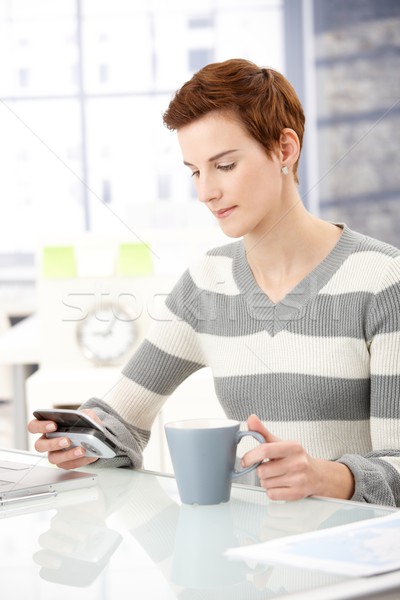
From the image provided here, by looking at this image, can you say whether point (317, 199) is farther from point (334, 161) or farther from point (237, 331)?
point (237, 331)

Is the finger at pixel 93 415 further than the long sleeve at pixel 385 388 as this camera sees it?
Yes

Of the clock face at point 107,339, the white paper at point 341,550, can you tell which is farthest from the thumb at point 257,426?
the clock face at point 107,339

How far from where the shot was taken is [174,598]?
0.52 metres

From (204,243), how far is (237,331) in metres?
0.90

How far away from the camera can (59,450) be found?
91 centimetres

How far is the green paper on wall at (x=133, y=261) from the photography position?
78.8 inches

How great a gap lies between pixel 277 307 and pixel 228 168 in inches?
7.1

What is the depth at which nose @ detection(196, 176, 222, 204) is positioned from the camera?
3.28 feet

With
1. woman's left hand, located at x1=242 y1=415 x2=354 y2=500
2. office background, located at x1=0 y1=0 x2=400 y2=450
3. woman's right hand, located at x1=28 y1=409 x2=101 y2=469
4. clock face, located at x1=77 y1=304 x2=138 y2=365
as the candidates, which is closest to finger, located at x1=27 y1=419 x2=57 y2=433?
woman's right hand, located at x1=28 y1=409 x2=101 y2=469

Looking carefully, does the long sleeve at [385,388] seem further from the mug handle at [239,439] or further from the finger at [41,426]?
the finger at [41,426]

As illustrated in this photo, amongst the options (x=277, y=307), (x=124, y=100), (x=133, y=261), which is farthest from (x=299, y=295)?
(x=124, y=100)

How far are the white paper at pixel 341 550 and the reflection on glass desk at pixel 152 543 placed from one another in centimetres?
1

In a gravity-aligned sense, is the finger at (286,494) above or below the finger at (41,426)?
below

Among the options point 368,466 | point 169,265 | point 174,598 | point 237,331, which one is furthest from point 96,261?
point 174,598
